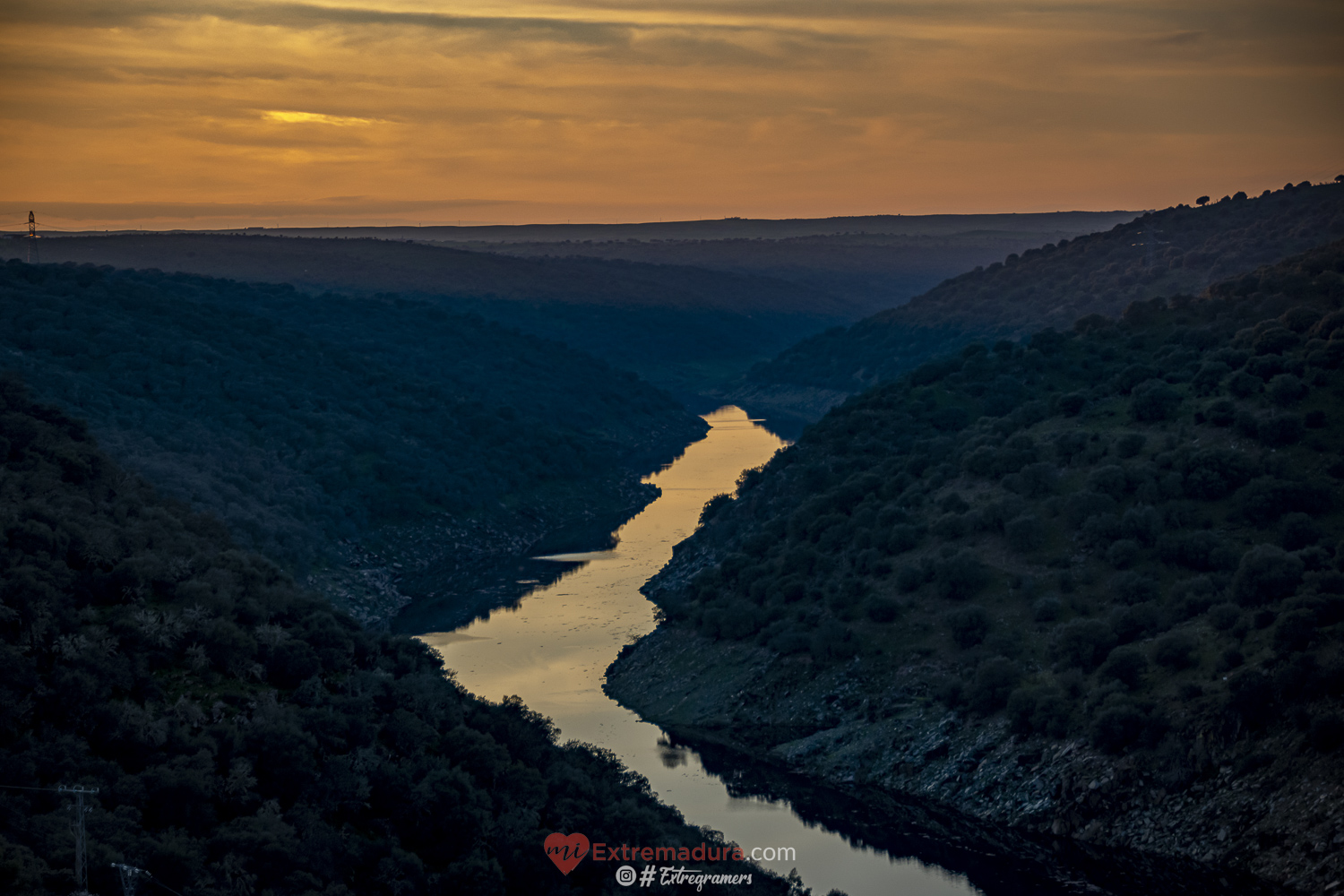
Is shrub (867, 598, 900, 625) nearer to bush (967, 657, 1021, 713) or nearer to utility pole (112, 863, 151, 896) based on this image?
bush (967, 657, 1021, 713)

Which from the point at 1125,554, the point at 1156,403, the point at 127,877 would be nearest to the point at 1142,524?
the point at 1125,554

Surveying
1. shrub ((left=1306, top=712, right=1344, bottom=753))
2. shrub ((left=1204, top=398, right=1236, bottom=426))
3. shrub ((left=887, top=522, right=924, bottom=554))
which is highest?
shrub ((left=1204, top=398, right=1236, bottom=426))

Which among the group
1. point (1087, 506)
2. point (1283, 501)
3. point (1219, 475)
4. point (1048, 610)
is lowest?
point (1048, 610)

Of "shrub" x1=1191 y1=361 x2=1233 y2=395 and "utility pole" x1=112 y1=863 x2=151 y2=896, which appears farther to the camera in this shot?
"shrub" x1=1191 y1=361 x2=1233 y2=395

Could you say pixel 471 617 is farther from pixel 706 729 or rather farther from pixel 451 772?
pixel 451 772

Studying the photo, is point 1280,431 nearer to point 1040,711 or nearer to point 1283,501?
point 1283,501

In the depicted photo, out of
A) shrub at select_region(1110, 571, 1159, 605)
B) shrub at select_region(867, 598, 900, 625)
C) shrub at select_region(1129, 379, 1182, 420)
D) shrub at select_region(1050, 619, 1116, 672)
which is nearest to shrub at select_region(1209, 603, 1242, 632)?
shrub at select_region(1050, 619, 1116, 672)
